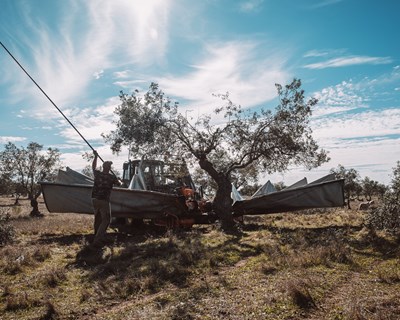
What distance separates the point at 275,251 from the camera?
771cm

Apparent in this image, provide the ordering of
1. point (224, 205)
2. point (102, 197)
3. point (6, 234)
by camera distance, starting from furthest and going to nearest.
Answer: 1. point (224, 205)
2. point (6, 234)
3. point (102, 197)

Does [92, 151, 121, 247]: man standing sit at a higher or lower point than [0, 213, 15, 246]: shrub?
higher

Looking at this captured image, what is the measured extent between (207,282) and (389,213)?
6851 mm

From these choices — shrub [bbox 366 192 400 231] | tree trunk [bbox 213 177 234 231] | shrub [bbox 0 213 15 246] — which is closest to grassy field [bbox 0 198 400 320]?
shrub [bbox 366 192 400 231]

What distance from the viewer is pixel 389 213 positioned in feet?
30.9

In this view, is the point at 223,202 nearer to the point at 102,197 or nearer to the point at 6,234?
the point at 102,197

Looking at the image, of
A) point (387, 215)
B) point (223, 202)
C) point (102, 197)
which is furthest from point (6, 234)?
point (387, 215)

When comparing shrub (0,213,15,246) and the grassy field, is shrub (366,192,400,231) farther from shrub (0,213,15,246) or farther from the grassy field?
shrub (0,213,15,246)

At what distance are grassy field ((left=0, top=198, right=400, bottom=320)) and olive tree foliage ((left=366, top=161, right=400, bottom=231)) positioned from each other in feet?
1.66

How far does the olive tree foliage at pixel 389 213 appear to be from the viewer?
9.17 m

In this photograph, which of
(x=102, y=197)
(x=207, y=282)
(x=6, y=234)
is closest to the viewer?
(x=207, y=282)

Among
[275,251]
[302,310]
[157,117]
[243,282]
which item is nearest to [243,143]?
[157,117]

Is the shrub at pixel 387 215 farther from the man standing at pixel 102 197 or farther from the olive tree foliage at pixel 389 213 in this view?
the man standing at pixel 102 197

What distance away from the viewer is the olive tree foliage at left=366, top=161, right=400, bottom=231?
9172 millimetres
